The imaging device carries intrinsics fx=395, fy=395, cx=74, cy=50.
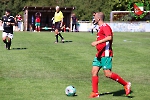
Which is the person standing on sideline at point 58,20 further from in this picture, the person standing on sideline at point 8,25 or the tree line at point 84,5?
the tree line at point 84,5

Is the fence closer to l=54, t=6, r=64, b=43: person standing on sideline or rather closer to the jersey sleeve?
l=54, t=6, r=64, b=43: person standing on sideline

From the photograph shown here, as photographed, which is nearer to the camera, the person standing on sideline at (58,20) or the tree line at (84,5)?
the person standing on sideline at (58,20)

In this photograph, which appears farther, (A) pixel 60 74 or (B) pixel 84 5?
(B) pixel 84 5

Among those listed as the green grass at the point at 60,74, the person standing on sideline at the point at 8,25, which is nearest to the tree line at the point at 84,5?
the person standing on sideline at the point at 8,25

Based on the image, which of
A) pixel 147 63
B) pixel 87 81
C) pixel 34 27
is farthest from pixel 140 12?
pixel 87 81

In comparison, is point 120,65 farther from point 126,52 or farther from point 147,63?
point 126,52

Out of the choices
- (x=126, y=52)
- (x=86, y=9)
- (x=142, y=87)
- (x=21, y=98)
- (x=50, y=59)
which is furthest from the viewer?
(x=86, y=9)

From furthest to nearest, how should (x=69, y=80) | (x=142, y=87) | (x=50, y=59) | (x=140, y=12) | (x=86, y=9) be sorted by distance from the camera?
(x=86, y=9)
(x=140, y=12)
(x=50, y=59)
(x=69, y=80)
(x=142, y=87)

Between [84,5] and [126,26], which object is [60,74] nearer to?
[126,26]

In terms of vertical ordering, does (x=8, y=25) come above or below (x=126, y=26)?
above

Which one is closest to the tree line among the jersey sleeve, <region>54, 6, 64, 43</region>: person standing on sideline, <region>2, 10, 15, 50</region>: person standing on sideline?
<region>54, 6, 64, 43</region>: person standing on sideline

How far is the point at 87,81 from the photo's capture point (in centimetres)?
1056

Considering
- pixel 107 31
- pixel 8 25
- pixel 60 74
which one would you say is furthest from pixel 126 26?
pixel 107 31

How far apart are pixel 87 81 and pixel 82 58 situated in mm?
4638
